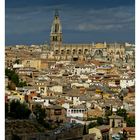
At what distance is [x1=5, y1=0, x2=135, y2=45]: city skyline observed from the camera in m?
2.05

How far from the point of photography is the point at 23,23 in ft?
6.96

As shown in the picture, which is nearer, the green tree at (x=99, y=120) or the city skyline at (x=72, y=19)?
the city skyline at (x=72, y=19)

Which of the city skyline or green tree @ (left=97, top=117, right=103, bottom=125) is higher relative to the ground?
the city skyline

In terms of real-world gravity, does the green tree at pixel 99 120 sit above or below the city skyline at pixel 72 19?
below

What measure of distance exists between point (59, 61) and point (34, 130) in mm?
3161

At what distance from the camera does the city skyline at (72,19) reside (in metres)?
2.05

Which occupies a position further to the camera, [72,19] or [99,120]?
[99,120]

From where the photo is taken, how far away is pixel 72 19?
2207 mm

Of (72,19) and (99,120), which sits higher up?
(72,19)

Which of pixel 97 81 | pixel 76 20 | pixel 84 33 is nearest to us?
pixel 84 33

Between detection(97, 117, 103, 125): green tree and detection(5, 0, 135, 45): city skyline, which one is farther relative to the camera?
detection(97, 117, 103, 125): green tree
